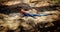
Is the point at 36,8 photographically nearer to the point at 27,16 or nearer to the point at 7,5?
the point at 27,16

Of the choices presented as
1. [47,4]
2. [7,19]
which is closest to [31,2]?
[47,4]

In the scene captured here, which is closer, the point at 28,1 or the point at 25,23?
the point at 25,23

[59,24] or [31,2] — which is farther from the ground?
[31,2]

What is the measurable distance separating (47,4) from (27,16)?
0.73 ft

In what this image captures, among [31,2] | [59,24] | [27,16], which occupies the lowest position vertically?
[59,24]

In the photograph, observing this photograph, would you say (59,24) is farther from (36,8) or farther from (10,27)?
(10,27)

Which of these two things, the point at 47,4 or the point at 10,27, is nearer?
the point at 10,27

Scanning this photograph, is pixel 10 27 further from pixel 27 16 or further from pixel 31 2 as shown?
pixel 31 2

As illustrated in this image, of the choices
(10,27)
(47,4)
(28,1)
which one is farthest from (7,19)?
(47,4)

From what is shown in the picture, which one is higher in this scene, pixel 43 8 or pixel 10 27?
pixel 43 8

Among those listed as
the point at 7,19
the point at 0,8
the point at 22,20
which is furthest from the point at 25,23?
the point at 0,8

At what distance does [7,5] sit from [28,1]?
0.64 feet

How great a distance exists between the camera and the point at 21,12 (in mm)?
1146

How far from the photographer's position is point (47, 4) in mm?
1210
